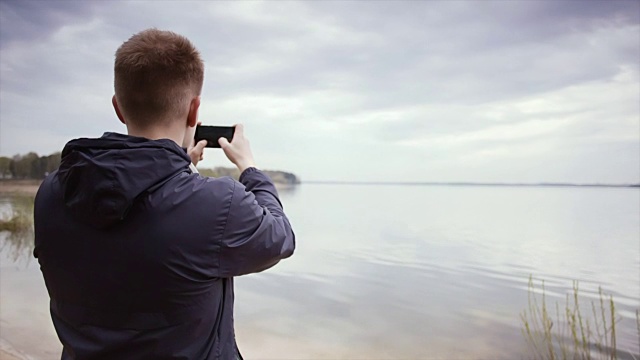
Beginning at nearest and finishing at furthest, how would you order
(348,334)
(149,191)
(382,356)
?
(149,191)
(382,356)
(348,334)

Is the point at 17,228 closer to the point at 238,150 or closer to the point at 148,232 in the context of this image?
the point at 238,150

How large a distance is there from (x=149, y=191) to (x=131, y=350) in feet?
0.93

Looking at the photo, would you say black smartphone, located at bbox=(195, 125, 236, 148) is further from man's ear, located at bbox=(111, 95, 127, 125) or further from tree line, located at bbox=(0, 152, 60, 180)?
tree line, located at bbox=(0, 152, 60, 180)

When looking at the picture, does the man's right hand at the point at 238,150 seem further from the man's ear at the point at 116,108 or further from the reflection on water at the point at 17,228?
the reflection on water at the point at 17,228

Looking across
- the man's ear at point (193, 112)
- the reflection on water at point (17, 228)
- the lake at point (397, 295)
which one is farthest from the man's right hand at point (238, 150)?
the reflection on water at point (17, 228)

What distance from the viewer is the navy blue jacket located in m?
0.78

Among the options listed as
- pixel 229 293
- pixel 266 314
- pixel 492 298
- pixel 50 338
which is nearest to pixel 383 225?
pixel 492 298

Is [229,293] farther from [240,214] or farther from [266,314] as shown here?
[266,314]

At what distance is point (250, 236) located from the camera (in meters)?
0.84

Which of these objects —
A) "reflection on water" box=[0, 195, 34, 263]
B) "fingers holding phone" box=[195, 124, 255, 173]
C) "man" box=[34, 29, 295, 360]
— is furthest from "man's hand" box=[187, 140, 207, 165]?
"reflection on water" box=[0, 195, 34, 263]

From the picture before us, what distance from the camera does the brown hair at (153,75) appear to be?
87 cm

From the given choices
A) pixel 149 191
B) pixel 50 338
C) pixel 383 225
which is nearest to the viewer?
pixel 149 191

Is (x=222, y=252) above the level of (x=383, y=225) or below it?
above

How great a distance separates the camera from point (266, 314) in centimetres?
585
